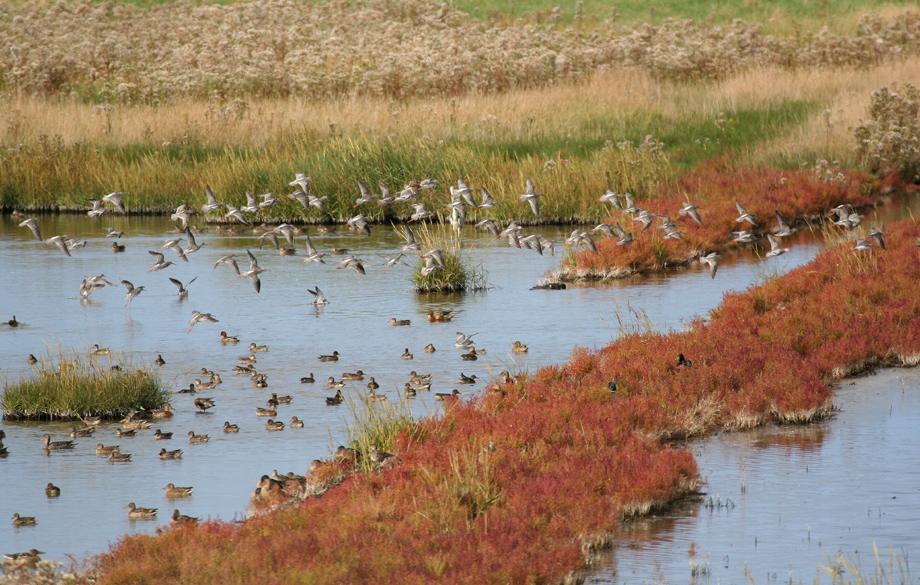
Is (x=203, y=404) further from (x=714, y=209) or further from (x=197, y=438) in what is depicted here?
(x=714, y=209)

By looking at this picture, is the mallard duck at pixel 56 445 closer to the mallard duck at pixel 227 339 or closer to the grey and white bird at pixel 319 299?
the mallard duck at pixel 227 339

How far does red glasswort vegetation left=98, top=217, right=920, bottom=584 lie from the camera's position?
8.19m

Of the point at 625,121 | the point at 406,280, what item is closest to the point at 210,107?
the point at 625,121

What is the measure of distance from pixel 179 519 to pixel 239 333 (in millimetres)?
9775

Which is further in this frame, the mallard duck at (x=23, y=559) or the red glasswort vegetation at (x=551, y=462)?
the mallard duck at (x=23, y=559)

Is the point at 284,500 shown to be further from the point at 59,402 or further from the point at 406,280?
the point at 406,280

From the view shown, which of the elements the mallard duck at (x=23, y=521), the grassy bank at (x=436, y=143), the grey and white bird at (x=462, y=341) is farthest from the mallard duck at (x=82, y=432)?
the grassy bank at (x=436, y=143)

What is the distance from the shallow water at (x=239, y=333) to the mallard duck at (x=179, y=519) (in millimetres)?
343

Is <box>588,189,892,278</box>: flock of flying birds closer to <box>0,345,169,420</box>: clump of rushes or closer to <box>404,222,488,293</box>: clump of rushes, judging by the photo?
<box>404,222,488,293</box>: clump of rushes

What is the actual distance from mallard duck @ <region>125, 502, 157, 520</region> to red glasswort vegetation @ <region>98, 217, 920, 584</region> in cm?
105

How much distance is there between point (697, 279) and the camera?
23781mm

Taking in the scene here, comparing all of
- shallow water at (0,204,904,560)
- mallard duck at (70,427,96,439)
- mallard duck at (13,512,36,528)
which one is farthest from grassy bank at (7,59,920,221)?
mallard duck at (13,512,36,528)

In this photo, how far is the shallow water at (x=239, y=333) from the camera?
11.3 m

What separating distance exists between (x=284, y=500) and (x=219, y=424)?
3.75 metres
